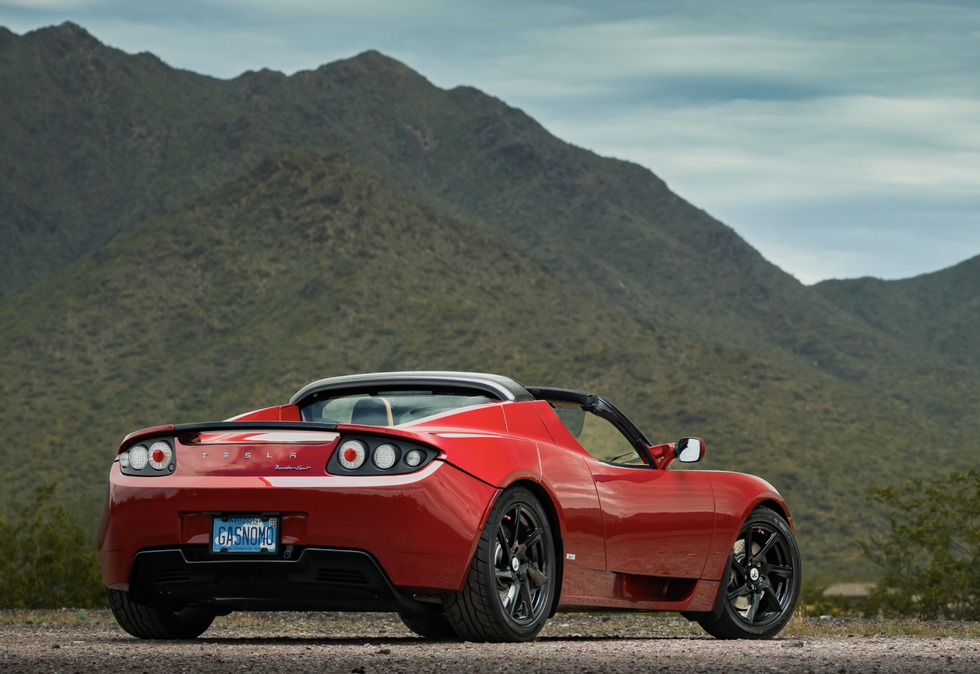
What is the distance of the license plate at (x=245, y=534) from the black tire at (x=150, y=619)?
2.82 ft

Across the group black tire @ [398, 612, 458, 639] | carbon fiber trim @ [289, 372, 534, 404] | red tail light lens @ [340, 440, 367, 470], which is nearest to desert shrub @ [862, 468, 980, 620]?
black tire @ [398, 612, 458, 639]

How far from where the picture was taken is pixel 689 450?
6.98m

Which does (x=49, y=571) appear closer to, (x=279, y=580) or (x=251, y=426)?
(x=251, y=426)

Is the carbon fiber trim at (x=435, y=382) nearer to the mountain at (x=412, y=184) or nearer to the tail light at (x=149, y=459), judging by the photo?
the tail light at (x=149, y=459)

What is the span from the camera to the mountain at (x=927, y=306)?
445 feet

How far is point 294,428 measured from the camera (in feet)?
18.1

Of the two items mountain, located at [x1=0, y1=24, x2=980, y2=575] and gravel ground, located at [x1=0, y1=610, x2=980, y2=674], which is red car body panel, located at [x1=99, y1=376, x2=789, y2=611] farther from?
mountain, located at [x1=0, y1=24, x2=980, y2=575]

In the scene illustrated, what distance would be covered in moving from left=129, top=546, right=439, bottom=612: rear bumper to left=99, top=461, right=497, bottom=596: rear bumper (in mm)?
24

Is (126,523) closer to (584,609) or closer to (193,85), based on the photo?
(584,609)

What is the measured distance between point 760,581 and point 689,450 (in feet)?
3.58

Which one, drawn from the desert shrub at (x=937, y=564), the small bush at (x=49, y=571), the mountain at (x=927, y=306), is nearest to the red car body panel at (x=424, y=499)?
the desert shrub at (x=937, y=564)

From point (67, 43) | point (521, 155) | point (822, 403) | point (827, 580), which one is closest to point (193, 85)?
point (67, 43)

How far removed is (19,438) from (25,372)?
7911 millimetres

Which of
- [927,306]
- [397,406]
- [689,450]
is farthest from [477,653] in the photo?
[927,306]
